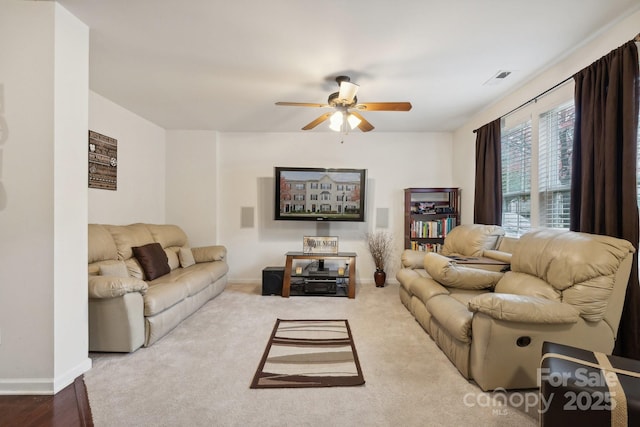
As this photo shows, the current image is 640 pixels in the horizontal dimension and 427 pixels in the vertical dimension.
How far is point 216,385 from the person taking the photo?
190 centimetres

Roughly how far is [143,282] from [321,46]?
2532mm

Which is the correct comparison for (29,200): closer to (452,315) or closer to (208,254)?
(208,254)

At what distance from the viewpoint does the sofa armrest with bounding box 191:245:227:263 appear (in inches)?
163

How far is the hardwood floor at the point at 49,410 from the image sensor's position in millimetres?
1578

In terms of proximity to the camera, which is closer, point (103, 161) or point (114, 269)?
point (114, 269)

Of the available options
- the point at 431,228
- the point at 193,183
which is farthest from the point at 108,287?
the point at 431,228

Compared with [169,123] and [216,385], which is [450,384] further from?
[169,123]

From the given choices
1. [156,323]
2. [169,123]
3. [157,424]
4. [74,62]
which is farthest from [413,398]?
[169,123]

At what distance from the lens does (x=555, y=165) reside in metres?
2.67

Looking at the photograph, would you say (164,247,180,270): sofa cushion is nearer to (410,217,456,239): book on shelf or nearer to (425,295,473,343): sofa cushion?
→ (425,295,473,343): sofa cushion

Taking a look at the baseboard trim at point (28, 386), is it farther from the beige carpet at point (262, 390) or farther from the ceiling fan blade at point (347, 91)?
the ceiling fan blade at point (347, 91)

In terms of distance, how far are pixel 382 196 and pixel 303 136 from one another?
1.71 metres

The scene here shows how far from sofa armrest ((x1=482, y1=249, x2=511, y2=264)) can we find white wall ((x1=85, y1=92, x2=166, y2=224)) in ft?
14.6

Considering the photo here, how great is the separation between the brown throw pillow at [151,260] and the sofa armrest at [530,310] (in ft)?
10.8
